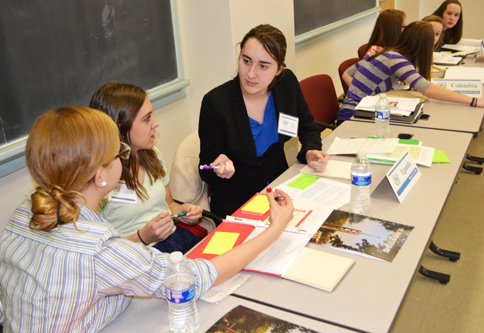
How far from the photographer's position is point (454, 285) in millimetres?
2557

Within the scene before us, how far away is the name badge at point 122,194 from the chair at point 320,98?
1.63m

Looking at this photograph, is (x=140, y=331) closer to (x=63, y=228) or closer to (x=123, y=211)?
(x=63, y=228)

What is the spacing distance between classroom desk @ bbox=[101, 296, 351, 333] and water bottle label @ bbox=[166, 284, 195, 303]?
12cm

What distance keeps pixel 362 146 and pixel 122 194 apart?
1.24 metres

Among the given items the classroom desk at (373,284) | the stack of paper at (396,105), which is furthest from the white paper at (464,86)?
the classroom desk at (373,284)

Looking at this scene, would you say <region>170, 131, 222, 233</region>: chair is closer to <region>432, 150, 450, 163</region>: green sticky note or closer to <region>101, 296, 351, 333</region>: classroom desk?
<region>101, 296, 351, 333</region>: classroom desk

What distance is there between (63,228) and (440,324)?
6.31 ft

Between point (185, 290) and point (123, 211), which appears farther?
point (123, 211)

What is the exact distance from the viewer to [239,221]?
180 centimetres

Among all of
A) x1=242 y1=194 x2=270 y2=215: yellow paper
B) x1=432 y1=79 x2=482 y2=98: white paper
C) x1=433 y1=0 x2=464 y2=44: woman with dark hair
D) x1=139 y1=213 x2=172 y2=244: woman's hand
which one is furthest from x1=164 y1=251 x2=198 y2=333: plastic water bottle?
x1=433 y1=0 x2=464 y2=44: woman with dark hair

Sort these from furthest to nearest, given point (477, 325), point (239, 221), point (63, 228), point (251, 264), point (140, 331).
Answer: point (477, 325) → point (239, 221) → point (251, 264) → point (140, 331) → point (63, 228)

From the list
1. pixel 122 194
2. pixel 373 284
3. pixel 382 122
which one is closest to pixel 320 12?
pixel 382 122

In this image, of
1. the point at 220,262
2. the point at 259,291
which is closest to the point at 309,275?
the point at 259,291

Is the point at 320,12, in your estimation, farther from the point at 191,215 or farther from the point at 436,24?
the point at 191,215
